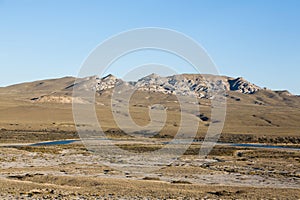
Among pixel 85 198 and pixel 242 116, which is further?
pixel 242 116

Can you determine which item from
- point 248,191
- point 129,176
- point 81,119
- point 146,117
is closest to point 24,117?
point 81,119

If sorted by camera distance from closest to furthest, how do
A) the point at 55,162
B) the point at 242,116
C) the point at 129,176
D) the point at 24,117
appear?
the point at 129,176, the point at 55,162, the point at 24,117, the point at 242,116

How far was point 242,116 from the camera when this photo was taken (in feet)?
612

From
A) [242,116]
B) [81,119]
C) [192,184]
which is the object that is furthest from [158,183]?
[242,116]

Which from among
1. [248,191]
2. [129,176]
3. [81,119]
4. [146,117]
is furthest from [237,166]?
[146,117]

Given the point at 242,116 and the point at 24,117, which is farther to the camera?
the point at 242,116

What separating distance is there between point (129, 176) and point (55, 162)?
13583 mm

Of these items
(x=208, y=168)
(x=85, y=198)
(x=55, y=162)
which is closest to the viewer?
(x=85, y=198)

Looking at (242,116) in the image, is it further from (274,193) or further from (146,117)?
(274,193)

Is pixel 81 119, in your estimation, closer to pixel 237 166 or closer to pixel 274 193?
pixel 237 166

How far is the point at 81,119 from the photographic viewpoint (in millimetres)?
144875

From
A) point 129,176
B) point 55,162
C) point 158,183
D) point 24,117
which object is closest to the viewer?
point 158,183

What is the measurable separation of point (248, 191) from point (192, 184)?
15.9ft

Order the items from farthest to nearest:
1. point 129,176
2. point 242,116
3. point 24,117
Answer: point 242,116
point 24,117
point 129,176
